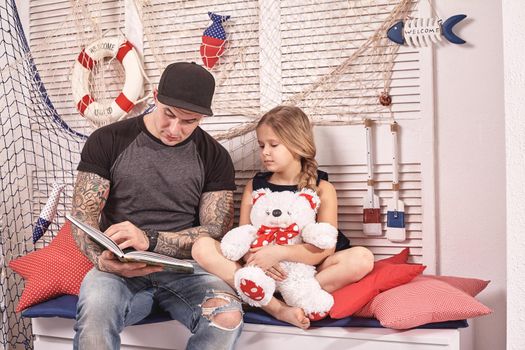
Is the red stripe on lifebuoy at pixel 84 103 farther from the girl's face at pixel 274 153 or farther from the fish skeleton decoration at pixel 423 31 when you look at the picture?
the fish skeleton decoration at pixel 423 31

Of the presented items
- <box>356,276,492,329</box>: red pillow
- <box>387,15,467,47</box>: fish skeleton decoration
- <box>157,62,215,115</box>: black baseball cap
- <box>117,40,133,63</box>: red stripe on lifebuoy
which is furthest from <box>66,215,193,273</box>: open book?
<box>387,15,467,47</box>: fish skeleton decoration

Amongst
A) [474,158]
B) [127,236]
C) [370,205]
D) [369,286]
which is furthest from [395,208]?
[127,236]

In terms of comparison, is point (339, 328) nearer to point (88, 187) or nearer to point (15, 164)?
point (88, 187)

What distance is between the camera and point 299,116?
206cm

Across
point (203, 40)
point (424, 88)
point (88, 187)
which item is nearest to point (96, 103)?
point (203, 40)

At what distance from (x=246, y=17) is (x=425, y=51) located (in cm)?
69

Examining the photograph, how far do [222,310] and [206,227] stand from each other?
1.21ft

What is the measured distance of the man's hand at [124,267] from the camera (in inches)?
69.7

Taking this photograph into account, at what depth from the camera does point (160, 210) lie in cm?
201

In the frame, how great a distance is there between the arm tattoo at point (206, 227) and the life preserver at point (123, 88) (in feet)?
1.99

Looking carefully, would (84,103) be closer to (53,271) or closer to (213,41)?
(213,41)

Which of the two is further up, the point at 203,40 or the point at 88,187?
the point at 203,40

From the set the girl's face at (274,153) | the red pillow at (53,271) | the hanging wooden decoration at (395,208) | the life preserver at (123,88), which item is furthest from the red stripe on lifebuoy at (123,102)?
the hanging wooden decoration at (395,208)

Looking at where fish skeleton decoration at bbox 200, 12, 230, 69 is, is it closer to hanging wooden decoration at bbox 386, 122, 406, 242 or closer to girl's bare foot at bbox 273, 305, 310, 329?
hanging wooden decoration at bbox 386, 122, 406, 242
